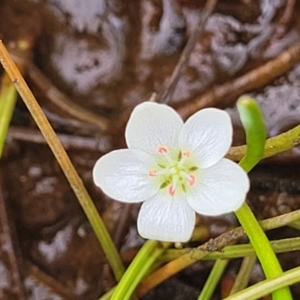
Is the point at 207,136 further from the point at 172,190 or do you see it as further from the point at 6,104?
the point at 6,104

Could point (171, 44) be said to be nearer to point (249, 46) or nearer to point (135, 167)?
point (249, 46)

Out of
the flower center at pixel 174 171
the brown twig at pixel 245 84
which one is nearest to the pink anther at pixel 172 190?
the flower center at pixel 174 171

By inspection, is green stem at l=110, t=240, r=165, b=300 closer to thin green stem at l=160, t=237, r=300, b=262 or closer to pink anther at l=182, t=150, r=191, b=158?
thin green stem at l=160, t=237, r=300, b=262

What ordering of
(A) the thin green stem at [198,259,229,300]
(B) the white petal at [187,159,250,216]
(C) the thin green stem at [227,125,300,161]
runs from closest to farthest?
(B) the white petal at [187,159,250,216], (C) the thin green stem at [227,125,300,161], (A) the thin green stem at [198,259,229,300]

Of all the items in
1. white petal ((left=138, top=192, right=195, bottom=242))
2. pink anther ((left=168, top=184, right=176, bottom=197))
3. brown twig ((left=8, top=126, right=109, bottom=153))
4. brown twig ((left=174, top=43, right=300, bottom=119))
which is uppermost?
brown twig ((left=174, top=43, right=300, bottom=119))

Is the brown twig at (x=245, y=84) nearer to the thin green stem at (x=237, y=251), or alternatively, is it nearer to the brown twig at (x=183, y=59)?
the brown twig at (x=183, y=59)

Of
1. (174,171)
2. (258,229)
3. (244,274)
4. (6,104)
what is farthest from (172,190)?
(6,104)

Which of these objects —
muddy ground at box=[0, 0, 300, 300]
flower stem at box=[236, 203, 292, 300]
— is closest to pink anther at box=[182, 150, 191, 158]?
flower stem at box=[236, 203, 292, 300]
